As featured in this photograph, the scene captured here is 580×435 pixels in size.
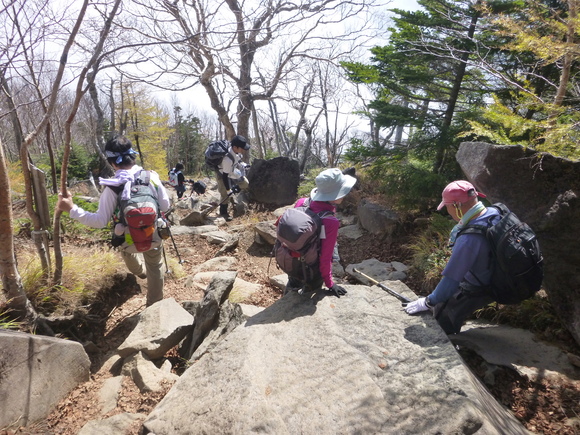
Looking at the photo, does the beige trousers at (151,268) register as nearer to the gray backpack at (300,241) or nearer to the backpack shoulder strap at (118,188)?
the backpack shoulder strap at (118,188)

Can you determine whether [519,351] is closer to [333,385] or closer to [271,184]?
[333,385]

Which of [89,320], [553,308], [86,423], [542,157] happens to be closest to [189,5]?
[89,320]

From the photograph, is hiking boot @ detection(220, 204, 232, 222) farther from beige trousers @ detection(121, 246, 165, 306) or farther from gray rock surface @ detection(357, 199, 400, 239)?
beige trousers @ detection(121, 246, 165, 306)

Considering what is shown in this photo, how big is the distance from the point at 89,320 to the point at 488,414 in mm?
4000

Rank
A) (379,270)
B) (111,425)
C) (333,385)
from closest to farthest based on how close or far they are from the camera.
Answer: (333,385)
(111,425)
(379,270)

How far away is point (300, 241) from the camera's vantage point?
2930 millimetres

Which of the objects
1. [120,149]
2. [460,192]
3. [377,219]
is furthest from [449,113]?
[120,149]

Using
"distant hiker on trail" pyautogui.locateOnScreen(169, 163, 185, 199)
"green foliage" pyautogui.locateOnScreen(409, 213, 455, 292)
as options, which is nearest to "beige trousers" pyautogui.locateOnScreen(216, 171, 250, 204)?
"distant hiker on trail" pyautogui.locateOnScreen(169, 163, 185, 199)

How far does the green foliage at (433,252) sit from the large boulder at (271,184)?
502cm

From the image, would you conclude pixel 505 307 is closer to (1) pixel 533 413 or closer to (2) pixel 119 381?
(1) pixel 533 413

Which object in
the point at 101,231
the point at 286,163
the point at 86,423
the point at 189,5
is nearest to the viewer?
the point at 86,423

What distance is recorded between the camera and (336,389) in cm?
221

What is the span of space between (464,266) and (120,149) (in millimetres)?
3486

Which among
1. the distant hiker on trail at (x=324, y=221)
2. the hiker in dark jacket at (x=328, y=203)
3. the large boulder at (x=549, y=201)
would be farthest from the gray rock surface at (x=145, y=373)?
the large boulder at (x=549, y=201)
